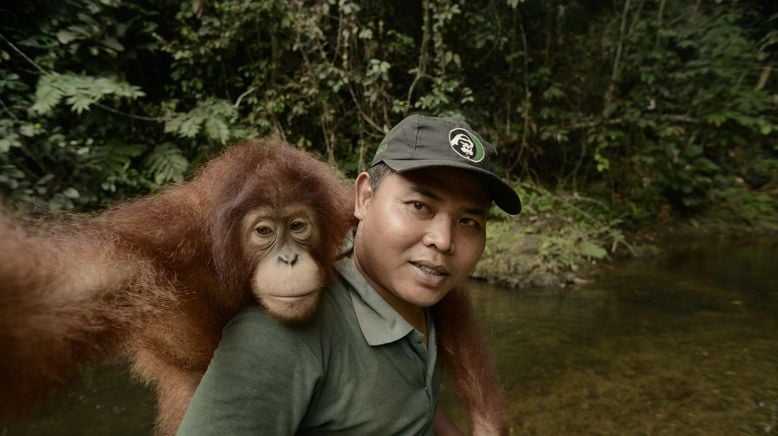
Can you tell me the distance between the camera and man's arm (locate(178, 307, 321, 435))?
0.79 m

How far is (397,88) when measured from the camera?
21.5ft

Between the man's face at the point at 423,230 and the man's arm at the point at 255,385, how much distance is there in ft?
1.09

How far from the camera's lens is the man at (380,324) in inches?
32.4

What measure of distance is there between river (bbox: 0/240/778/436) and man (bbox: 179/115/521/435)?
1.38 m

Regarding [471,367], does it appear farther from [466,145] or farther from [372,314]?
[466,145]

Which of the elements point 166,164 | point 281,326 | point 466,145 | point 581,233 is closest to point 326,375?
point 281,326

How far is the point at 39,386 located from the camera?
75 centimetres

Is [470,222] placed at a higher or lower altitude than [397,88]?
lower

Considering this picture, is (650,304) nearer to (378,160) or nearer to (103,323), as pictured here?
(378,160)

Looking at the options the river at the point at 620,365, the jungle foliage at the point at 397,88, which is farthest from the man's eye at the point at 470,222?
the jungle foliage at the point at 397,88

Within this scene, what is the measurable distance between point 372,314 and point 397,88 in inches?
229

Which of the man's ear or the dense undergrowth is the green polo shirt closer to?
the man's ear

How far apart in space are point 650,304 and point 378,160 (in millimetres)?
4311

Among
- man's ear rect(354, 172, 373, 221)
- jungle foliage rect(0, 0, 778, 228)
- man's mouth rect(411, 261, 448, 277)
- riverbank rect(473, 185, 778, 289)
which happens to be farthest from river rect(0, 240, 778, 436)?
man's mouth rect(411, 261, 448, 277)
